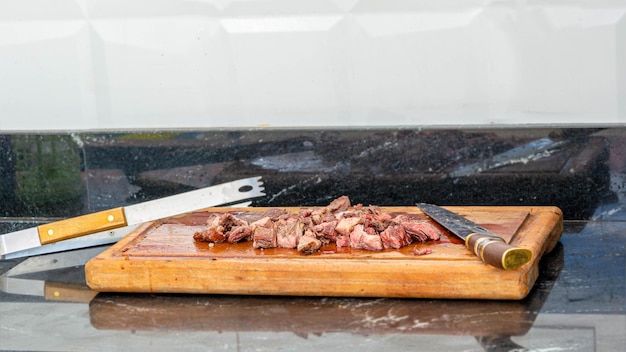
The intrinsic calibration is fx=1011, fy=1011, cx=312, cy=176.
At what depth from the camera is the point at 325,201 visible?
96.2 inches

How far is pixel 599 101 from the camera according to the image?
2354 millimetres

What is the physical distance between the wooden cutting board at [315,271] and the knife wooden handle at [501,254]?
26 millimetres

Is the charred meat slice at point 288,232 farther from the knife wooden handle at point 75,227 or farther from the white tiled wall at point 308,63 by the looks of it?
the white tiled wall at point 308,63

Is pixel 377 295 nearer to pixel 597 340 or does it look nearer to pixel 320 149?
pixel 597 340

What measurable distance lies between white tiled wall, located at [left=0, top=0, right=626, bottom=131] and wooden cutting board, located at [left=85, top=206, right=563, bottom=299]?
1.57 ft

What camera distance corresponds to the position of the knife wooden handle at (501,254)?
1.70 meters

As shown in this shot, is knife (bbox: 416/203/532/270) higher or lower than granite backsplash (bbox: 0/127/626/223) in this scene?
lower

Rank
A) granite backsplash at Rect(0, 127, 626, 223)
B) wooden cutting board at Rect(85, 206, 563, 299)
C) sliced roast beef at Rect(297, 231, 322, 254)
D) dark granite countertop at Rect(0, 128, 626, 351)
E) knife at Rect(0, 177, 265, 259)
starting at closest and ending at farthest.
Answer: dark granite countertop at Rect(0, 128, 626, 351)
wooden cutting board at Rect(85, 206, 563, 299)
sliced roast beef at Rect(297, 231, 322, 254)
knife at Rect(0, 177, 265, 259)
granite backsplash at Rect(0, 127, 626, 223)

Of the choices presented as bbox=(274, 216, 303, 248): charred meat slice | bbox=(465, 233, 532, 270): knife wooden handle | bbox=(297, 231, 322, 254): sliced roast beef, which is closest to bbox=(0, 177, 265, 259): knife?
bbox=(274, 216, 303, 248): charred meat slice

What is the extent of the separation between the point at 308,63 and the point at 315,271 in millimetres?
786

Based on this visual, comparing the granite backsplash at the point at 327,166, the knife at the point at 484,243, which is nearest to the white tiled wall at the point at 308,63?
the granite backsplash at the point at 327,166

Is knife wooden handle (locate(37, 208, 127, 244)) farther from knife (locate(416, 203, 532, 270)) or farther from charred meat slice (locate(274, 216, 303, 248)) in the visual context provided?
knife (locate(416, 203, 532, 270))

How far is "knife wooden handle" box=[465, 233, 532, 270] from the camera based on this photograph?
1.70 meters

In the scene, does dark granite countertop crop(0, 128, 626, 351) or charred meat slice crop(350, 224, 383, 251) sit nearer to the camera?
dark granite countertop crop(0, 128, 626, 351)
